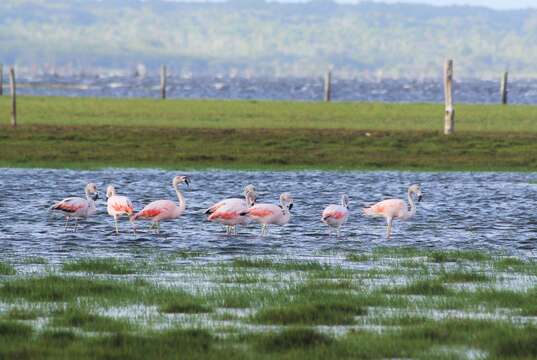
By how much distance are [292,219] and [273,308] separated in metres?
11.2

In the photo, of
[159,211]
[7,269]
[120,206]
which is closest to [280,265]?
[7,269]

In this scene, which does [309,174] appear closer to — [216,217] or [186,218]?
[186,218]

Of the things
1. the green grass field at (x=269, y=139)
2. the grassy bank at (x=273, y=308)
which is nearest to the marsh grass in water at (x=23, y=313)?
the grassy bank at (x=273, y=308)

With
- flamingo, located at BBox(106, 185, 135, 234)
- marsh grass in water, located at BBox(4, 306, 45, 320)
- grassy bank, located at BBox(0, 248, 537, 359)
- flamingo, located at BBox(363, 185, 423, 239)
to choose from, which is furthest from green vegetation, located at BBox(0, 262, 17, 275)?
flamingo, located at BBox(363, 185, 423, 239)

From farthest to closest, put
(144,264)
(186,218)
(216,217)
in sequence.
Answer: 1. (186,218)
2. (216,217)
3. (144,264)

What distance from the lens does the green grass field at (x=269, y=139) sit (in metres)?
40.0

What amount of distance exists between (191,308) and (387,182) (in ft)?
68.0

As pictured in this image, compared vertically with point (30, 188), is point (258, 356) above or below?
above

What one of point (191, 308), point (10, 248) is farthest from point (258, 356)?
point (10, 248)

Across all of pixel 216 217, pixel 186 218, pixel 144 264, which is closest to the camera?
pixel 144 264

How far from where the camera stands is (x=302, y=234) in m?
22.6

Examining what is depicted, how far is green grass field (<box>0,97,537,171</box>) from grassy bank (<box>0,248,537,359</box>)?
820 inches

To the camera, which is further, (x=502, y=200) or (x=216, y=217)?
(x=502, y=200)

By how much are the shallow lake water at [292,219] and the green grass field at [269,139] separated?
2890 millimetres
